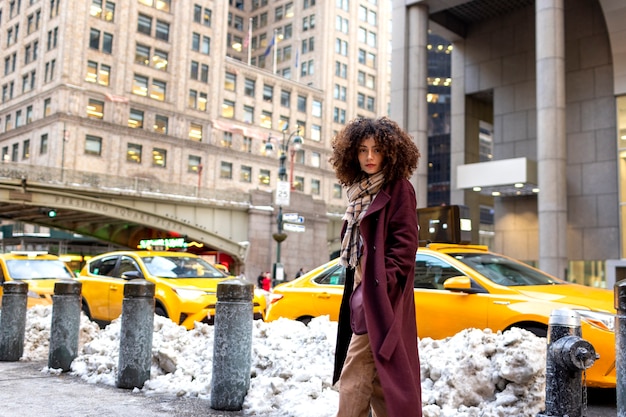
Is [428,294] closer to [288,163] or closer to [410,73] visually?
[410,73]

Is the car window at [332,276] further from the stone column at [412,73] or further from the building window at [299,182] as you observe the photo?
the building window at [299,182]

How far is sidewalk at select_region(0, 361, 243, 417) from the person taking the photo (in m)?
5.39

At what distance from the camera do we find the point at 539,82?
22.7m

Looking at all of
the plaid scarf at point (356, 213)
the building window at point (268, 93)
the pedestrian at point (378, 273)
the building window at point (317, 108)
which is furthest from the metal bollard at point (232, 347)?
the building window at point (317, 108)

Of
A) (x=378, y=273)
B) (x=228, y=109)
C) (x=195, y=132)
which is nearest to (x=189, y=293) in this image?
(x=378, y=273)

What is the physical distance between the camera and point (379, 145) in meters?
3.56

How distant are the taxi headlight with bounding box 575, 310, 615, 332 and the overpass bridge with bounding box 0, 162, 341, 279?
3414cm

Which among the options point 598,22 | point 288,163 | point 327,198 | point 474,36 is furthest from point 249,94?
point 598,22

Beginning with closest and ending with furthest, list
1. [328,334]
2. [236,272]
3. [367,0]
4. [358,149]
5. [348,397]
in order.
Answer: [348,397]
[358,149]
[328,334]
[236,272]
[367,0]

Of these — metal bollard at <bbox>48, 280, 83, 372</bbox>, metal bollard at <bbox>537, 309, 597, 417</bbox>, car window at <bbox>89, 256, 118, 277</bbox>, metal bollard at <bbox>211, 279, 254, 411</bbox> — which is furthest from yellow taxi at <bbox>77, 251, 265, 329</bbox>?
metal bollard at <bbox>537, 309, 597, 417</bbox>

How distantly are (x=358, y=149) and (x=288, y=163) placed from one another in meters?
71.0

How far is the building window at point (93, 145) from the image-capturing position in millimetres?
57625

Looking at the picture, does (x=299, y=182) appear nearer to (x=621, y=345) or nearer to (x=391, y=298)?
(x=621, y=345)

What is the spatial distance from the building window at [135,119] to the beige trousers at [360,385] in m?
61.1
